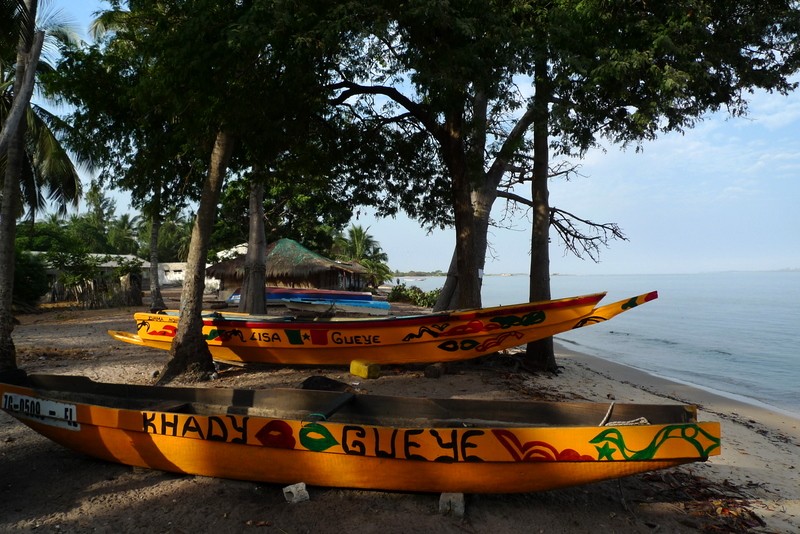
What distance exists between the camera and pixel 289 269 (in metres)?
26.0

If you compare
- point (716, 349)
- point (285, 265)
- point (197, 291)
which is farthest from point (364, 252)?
point (197, 291)

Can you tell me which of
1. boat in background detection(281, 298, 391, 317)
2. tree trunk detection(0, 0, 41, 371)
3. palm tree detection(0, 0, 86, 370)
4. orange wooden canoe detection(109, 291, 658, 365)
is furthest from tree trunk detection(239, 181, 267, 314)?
tree trunk detection(0, 0, 41, 371)

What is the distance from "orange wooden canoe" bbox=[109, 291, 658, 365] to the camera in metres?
8.66

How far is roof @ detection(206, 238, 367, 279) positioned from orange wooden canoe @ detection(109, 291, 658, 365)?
1540 centimetres

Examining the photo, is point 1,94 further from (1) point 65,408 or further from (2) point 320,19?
(1) point 65,408

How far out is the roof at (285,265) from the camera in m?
26.0

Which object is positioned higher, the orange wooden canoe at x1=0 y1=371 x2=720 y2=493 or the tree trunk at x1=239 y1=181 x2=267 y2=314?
the tree trunk at x1=239 y1=181 x2=267 y2=314

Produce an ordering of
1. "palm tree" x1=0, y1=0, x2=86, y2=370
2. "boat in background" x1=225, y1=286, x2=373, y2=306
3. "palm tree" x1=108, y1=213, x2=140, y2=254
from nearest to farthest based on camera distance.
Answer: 1. "palm tree" x1=0, y1=0, x2=86, y2=370
2. "boat in background" x1=225, y1=286, x2=373, y2=306
3. "palm tree" x1=108, y1=213, x2=140, y2=254

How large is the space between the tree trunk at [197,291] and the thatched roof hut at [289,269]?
17.0 metres

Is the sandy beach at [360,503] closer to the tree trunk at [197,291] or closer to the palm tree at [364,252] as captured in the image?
the tree trunk at [197,291]

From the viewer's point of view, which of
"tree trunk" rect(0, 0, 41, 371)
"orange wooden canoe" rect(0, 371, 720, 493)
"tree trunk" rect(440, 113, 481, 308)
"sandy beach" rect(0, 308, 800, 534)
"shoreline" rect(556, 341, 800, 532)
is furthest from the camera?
"tree trunk" rect(440, 113, 481, 308)

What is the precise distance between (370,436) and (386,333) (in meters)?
5.01

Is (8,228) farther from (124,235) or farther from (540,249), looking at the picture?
(124,235)

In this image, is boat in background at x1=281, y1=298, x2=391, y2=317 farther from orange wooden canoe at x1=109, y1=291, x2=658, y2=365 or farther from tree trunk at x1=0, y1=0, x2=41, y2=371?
tree trunk at x1=0, y1=0, x2=41, y2=371
